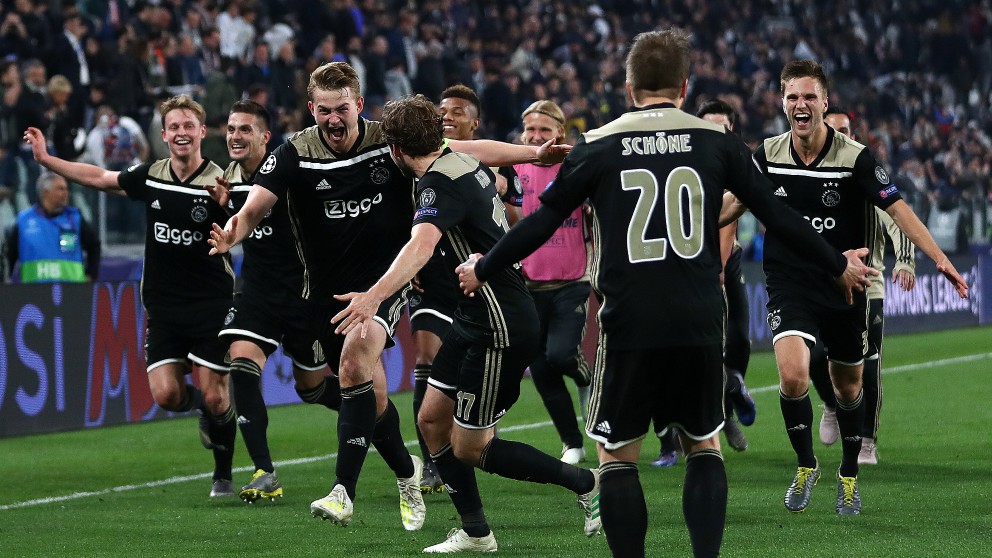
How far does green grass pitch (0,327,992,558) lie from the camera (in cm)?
697

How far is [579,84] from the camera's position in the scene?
26672 mm

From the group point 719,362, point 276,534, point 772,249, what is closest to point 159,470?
point 276,534

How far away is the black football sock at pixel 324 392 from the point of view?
29.2 ft

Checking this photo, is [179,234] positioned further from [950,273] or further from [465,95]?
[950,273]

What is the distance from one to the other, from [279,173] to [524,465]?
195 centimetres

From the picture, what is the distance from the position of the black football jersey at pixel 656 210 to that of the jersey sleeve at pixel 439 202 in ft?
3.74

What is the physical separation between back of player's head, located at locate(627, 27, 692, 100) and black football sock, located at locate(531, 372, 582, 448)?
490 centimetres

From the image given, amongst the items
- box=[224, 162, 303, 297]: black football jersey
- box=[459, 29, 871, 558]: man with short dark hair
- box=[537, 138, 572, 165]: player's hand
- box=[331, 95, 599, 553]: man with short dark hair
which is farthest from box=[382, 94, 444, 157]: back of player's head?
box=[224, 162, 303, 297]: black football jersey

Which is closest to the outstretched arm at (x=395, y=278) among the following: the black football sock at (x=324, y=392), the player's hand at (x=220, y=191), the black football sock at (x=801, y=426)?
the player's hand at (x=220, y=191)

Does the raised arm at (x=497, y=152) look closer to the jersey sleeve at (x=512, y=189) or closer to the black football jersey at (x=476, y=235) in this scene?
the black football jersey at (x=476, y=235)

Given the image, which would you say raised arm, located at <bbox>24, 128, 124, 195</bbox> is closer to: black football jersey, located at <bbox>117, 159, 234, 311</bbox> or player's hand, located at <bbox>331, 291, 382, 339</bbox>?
black football jersey, located at <bbox>117, 159, 234, 311</bbox>

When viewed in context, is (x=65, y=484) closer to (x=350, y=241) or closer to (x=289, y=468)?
(x=289, y=468)

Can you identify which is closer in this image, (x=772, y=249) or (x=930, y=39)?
(x=772, y=249)

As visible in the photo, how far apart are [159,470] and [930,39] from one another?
31099mm
